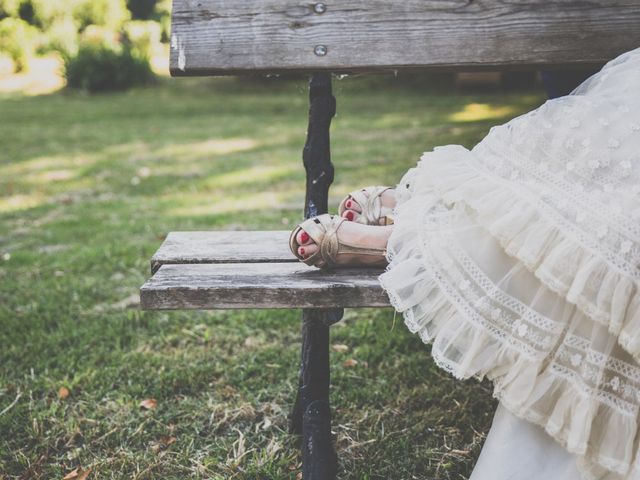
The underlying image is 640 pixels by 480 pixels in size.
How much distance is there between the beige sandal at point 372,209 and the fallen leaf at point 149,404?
3.31 feet

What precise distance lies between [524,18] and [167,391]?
1734 millimetres

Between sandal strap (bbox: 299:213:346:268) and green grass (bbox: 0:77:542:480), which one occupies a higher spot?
sandal strap (bbox: 299:213:346:268)

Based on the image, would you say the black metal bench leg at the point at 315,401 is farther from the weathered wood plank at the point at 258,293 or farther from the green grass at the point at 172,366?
the weathered wood plank at the point at 258,293

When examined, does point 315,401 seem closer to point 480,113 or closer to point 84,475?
point 84,475

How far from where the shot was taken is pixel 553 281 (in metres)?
1.42

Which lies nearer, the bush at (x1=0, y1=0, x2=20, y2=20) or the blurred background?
the blurred background

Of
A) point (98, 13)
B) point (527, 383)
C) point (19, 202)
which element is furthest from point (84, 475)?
point (98, 13)

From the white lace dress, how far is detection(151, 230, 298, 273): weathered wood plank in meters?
0.46

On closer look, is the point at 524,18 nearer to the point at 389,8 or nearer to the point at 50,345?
the point at 389,8

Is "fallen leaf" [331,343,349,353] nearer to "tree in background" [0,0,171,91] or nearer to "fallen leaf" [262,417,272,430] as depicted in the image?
"fallen leaf" [262,417,272,430]

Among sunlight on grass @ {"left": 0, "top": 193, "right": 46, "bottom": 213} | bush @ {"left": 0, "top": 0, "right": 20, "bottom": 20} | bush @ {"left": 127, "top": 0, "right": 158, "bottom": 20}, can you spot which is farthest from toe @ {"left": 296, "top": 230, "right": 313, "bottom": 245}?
bush @ {"left": 127, "top": 0, "right": 158, "bottom": 20}

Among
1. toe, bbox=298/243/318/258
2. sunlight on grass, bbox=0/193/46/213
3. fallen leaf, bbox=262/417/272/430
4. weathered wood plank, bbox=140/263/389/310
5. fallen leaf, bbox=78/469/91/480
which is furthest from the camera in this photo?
sunlight on grass, bbox=0/193/46/213

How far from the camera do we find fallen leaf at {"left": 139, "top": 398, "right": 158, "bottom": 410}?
7.79 ft

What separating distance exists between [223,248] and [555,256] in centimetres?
96
